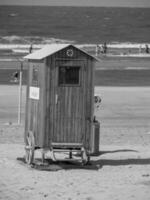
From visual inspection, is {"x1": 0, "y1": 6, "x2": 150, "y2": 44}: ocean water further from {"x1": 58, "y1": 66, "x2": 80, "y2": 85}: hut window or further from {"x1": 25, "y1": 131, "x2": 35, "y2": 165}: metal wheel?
{"x1": 58, "y1": 66, "x2": 80, "y2": 85}: hut window

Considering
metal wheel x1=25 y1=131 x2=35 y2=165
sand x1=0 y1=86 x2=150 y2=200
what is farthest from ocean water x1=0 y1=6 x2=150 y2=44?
metal wheel x1=25 y1=131 x2=35 y2=165

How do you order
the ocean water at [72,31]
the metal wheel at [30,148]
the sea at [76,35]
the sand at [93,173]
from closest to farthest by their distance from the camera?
the sand at [93,173] < the metal wheel at [30,148] < the sea at [76,35] < the ocean water at [72,31]

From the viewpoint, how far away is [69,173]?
38.8 ft

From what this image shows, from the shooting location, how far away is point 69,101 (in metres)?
12.1

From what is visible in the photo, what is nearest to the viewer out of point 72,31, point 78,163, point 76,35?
point 78,163

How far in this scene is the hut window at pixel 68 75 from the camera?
39.7 ft

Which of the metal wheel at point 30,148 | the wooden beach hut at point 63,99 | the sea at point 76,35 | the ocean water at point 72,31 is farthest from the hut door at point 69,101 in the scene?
the ocean water at point 72,31

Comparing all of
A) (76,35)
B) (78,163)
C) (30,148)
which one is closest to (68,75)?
(30,148)

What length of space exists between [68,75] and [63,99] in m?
0.36

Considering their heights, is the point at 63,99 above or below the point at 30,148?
above

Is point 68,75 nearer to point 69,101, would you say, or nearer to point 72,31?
point 69,101

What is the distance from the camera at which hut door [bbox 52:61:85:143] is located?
12.1m

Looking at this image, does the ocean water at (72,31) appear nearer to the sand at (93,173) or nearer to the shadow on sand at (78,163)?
the sand at (93,173)

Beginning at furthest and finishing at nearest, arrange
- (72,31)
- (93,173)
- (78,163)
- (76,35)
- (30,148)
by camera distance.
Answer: (72,31) → (76,35) → (78,163) → (30,148) → (93,173)
